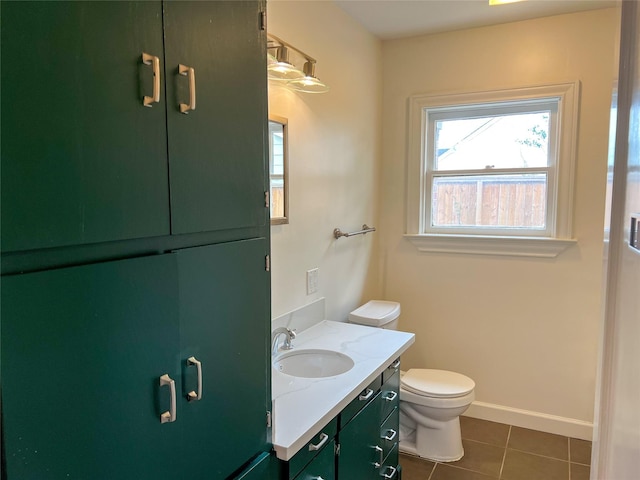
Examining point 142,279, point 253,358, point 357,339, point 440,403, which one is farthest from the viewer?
point 440,403

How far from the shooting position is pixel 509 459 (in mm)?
2586

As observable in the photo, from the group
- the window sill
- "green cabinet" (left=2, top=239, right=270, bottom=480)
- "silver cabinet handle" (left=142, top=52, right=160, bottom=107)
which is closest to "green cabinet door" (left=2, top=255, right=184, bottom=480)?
Result: "green cabinet" (left=2, top=239, right=270, bottom=480)

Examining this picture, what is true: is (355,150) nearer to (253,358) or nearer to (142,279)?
(253,358)

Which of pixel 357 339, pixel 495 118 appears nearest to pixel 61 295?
pixel 357 339

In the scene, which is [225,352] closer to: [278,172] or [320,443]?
[320,443]

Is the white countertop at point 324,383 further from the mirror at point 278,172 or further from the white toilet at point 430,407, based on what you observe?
the mirror at point 278,172

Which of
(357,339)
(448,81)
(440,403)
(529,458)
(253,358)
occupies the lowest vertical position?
(529,458)

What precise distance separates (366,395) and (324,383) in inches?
8.4

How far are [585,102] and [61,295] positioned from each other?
113 inches

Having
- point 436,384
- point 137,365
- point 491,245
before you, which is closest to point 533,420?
point 436,384

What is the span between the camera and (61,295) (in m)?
0.71

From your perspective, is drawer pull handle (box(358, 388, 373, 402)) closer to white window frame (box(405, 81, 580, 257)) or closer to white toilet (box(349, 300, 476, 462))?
white toilet (box(349, 300, 476, 462))

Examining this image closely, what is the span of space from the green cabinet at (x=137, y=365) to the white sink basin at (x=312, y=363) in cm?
75

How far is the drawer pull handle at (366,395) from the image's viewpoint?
1711mm
